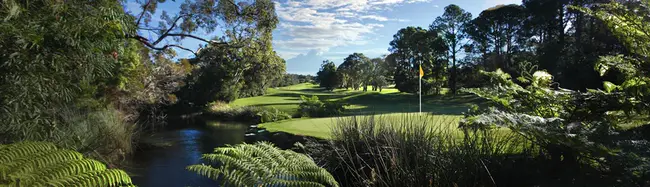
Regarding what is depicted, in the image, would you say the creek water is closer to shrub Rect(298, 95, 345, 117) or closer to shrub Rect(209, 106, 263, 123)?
shrub Rect(298, 95, 345, 117)

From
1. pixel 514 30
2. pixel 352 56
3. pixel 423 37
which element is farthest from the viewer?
pixel 352 56

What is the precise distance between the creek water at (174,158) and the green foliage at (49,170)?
5179 mm

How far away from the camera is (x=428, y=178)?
2965 mm

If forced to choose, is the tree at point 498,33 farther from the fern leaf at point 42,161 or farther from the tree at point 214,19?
the fern leaf at point 42,161

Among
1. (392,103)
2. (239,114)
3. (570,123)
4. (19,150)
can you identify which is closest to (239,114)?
(239,114)

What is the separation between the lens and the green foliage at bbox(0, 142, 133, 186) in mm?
1751

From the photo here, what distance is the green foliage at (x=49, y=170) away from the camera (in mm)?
1751

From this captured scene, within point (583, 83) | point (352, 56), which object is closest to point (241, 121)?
point (583, 83)

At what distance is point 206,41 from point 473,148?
26.6 ft

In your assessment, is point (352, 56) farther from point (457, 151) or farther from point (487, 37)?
point (457, 151)

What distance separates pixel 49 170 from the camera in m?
1.84

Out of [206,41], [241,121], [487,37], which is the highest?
[487,37]

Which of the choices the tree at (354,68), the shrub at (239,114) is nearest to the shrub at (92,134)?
the shrub at (239,114)

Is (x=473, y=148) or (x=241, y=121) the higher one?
(x=473, y=148)
